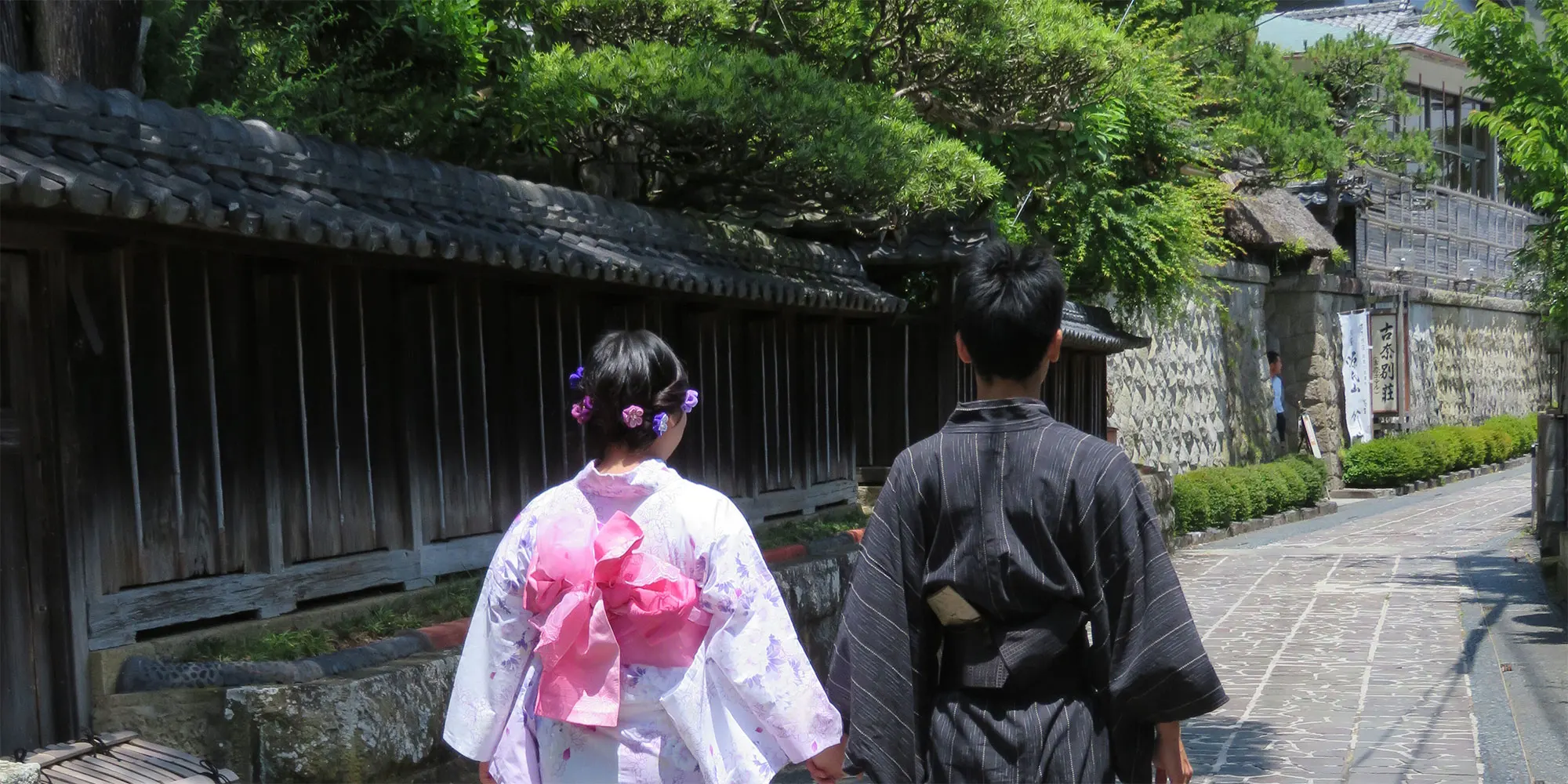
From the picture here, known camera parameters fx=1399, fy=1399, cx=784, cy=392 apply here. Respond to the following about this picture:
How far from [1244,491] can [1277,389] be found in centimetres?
591

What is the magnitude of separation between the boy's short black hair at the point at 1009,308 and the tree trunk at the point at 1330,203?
2535cm

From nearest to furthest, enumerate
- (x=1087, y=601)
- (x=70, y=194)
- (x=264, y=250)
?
(x=1087, y=601) < (x=70, y=194) < (x=264, y=250)

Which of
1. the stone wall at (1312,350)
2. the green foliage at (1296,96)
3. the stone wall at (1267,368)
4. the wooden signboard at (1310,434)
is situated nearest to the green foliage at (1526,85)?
the green foliage at (1296,96)

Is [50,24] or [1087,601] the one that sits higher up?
[50,24]

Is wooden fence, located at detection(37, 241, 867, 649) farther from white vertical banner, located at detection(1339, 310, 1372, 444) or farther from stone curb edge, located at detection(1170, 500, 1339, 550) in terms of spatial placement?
white vertical banner, located at detection(1339, 310, 1372, 444)

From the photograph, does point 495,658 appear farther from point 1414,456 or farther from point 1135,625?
point 1414,456

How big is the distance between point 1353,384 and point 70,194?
978 inches

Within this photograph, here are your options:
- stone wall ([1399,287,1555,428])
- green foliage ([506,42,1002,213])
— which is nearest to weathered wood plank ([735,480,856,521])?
green foliage ([506,42,1002,213])

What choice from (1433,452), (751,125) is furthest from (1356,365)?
(751,125)

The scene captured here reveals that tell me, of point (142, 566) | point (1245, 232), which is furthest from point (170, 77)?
point (1245, 232)

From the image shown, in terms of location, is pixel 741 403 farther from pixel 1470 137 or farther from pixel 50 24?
pixel 1470 137

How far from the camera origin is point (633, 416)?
3.57m

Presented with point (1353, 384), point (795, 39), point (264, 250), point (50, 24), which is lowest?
point (1353, 384)

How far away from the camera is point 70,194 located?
440 centimetres
